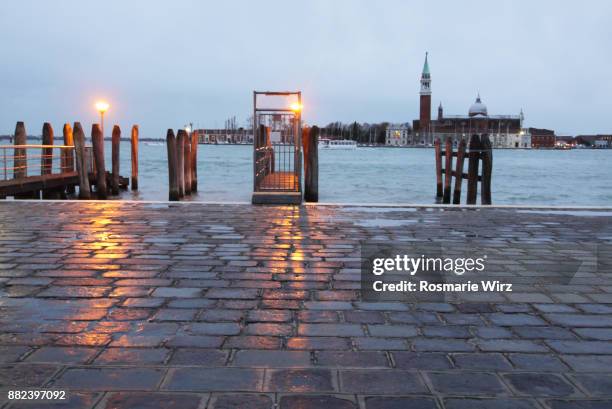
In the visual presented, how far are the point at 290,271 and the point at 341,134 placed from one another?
501ft

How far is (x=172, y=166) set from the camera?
48.1 feet

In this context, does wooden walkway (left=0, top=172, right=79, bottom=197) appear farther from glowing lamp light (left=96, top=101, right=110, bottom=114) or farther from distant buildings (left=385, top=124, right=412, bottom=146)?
distant buildings (left=385, top=124, right=412, bottom=146)

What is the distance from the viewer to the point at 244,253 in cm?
595

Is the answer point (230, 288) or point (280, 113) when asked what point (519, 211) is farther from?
point (230, 288)

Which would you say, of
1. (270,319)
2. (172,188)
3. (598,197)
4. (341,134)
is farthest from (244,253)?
(341,134)

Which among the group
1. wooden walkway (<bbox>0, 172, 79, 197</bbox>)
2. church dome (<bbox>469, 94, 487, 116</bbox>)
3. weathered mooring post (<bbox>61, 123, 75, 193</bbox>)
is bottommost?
wooden walkway (<bbox>0, 172, 79, 197</bbox>)

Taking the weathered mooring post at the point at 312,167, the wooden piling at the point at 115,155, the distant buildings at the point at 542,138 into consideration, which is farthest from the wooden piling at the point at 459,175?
the distant buildings at the point at 542,138

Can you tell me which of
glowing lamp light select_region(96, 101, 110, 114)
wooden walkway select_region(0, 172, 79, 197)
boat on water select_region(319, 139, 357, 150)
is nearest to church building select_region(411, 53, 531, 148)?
boat on water select_region(319, 139, 357, 150)

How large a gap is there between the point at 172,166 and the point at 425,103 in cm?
13771

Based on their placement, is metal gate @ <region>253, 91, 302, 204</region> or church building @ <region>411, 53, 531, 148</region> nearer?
metal gate @ <region>253, 91, 302, 204</region>

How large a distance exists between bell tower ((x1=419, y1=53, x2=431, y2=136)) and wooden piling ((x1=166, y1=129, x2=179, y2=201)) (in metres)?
136

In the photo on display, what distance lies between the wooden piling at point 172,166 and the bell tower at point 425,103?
136 metres

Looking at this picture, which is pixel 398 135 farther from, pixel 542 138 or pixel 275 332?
pixel 275 332

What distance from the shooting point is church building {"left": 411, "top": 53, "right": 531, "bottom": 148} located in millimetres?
142875
